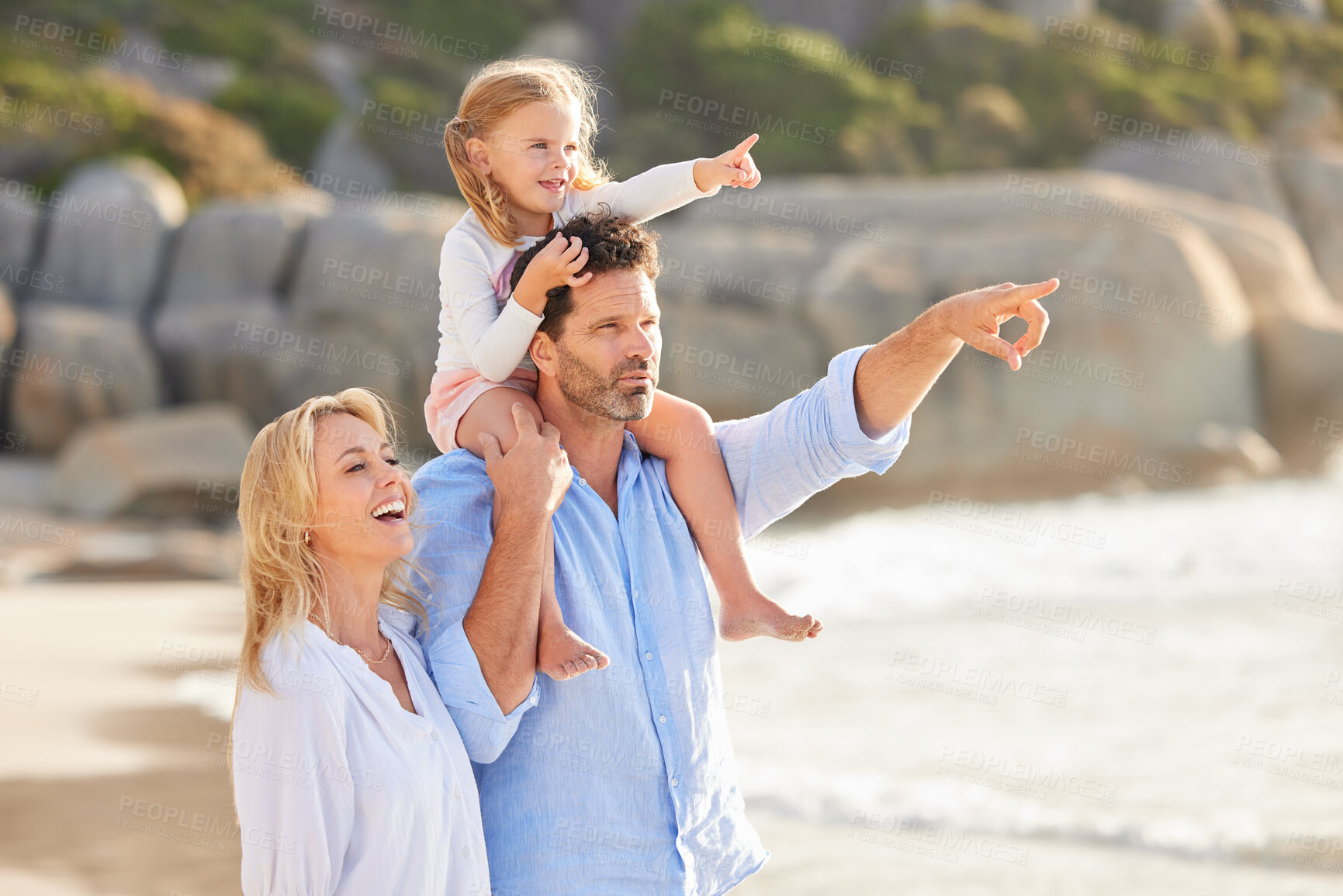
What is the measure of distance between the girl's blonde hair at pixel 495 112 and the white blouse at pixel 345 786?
3.58 feet

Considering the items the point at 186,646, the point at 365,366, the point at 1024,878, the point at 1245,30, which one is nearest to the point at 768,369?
the point at 365,366

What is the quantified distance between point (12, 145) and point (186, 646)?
13958mm

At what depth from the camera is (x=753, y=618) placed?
8.75 ft

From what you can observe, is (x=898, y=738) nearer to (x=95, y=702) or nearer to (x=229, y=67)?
(x=95, y=702)

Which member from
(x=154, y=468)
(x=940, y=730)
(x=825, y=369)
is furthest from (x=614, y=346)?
(x=825, y=369)

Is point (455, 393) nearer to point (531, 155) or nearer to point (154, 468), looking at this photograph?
point (531, 155)

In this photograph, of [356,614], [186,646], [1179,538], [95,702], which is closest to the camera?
[356,614]

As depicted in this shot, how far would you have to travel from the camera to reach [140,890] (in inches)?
177

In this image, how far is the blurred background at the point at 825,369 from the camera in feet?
19.1

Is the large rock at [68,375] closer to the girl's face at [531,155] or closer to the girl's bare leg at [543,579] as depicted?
the girl's face at [531,155]

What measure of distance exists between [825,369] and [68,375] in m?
7.68

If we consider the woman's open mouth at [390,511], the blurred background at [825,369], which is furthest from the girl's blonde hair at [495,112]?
the blurred background at [825,369]

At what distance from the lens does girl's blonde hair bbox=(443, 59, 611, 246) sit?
285 centimetres

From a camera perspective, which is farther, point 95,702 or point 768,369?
point 768,369
